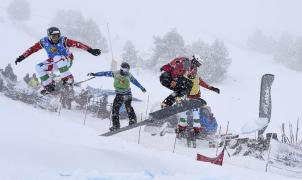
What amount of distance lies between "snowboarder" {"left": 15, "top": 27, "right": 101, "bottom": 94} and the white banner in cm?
515

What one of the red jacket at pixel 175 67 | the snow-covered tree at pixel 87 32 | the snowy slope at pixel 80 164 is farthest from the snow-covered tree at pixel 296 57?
the snowy slope at pixel 80 164

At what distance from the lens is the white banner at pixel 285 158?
11078mm

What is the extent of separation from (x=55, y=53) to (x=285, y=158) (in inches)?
238

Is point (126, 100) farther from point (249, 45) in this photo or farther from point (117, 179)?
point (249, 45)

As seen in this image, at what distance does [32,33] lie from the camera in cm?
5450

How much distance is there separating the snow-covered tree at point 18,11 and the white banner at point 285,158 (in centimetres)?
5478

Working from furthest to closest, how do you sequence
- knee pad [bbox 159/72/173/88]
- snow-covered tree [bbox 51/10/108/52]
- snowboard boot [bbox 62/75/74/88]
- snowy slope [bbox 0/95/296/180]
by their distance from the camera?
snow-covered tree [bbox 51/10/108/52], knee pad [bbox 159/72/173/88], snowboard boot [bbox 62/75/74/88], snowy slope [bbox 0/95/296/180]

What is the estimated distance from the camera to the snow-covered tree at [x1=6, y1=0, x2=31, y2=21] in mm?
60844

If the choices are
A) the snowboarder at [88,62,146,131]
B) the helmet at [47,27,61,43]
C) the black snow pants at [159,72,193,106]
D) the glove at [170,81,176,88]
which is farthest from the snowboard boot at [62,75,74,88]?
the glove at [170,81,176,88]

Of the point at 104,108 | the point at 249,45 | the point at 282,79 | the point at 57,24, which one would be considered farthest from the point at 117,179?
the point at 249,45

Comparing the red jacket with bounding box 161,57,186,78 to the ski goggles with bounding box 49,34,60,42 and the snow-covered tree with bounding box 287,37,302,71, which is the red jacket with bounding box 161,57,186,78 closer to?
the ski goggles with bounding box 49,34,60,42

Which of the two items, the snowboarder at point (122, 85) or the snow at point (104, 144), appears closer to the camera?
the snow at point (104, 144)

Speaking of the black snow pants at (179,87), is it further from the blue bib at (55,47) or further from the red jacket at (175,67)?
the blue bib at (55,47)

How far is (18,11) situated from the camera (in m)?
60.9
